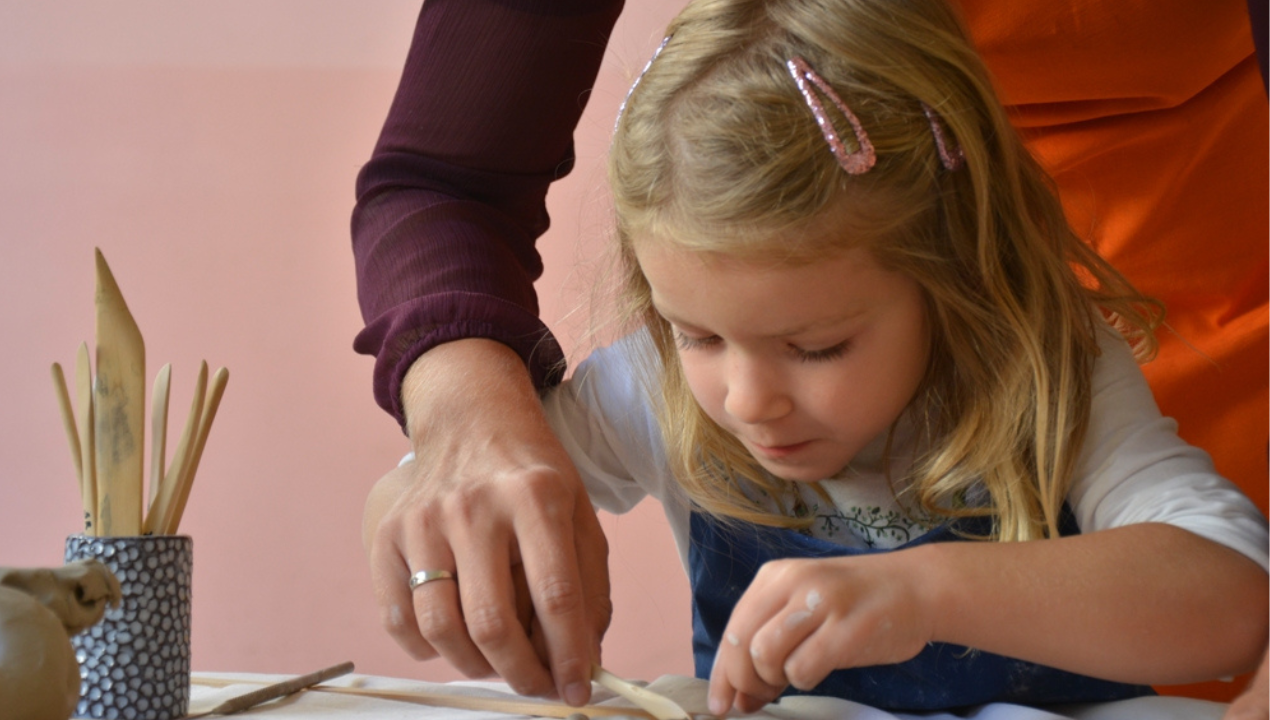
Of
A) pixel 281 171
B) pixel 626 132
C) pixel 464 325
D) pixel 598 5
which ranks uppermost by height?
pixel 281 171

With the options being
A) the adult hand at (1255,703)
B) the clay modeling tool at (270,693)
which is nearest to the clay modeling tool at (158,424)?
the clay modeling tool at (270,693)

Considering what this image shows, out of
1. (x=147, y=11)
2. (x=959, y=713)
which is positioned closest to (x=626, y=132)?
(x=959, y=713)

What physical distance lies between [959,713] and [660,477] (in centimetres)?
27

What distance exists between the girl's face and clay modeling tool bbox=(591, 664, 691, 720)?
5.8 inches

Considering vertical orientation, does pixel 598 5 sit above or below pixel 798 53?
above

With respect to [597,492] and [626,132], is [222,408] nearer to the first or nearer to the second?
[597,492]

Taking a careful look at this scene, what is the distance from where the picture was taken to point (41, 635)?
0.45m

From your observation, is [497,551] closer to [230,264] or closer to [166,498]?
[166,498]

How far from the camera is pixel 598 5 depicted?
2.85 ft

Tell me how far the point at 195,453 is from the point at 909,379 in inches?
15.6

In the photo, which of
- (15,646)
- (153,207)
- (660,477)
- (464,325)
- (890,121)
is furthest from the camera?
(153,207)

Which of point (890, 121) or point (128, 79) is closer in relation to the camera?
point (890, 121)

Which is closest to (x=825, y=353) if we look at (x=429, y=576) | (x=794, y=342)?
(x=794, y=342)

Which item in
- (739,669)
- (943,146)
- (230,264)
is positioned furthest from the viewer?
(230,264)
